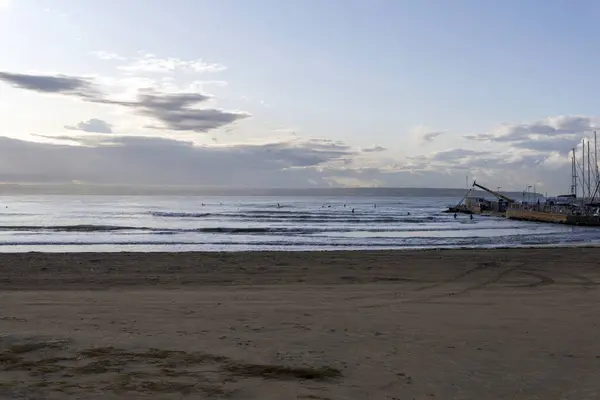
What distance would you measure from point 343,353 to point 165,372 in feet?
7.27

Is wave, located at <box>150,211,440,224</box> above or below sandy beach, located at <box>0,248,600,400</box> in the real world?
above

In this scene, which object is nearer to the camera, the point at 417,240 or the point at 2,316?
the point at 2,316

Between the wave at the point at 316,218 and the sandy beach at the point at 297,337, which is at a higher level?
the wave at the point at 316,218

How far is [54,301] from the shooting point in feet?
34.4

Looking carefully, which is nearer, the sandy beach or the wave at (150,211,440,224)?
the sandy beach

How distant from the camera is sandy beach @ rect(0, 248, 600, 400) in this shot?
579 centimetres

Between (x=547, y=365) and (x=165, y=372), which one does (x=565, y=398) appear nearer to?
(x=547, y=365)

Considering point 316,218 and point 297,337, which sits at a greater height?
point 316,218

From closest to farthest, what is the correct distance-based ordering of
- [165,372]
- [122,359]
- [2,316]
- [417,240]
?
[165,372]
[122,359]
[2,316]
[417,240]

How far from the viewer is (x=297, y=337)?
7.79 meters

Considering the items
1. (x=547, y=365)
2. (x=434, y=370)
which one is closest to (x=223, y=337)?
(x=434, y=370)

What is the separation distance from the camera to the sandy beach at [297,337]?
228 inches

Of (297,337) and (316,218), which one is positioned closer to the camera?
(297,337)

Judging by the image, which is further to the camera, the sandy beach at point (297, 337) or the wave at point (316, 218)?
the wave at point (316, 218)
